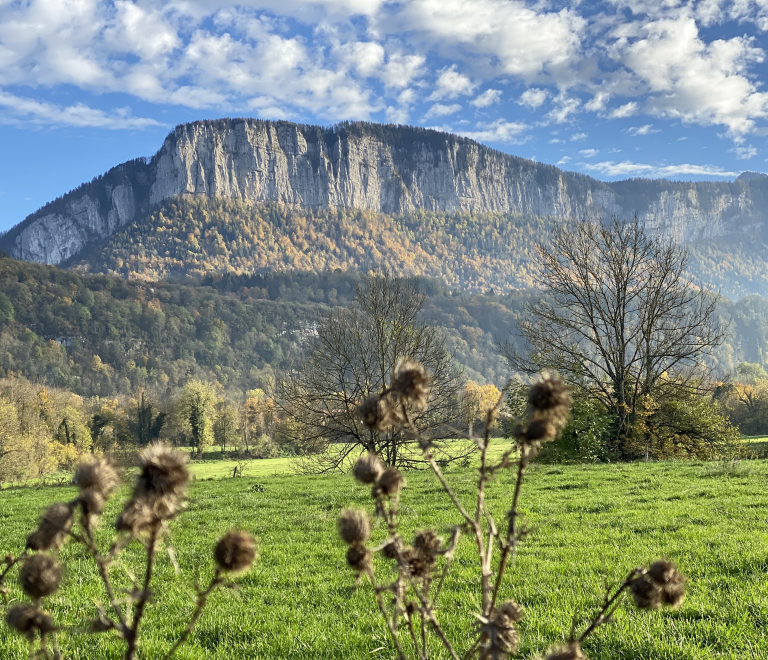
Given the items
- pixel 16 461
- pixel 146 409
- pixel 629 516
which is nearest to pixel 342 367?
pixel 629 516

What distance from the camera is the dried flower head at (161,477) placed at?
87 centimetres

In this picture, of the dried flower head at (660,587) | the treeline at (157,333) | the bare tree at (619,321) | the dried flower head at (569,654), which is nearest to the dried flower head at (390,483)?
the dried flower head at (569,654)

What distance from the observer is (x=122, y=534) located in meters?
0.85

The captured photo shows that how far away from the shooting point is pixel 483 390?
8800 centimetres

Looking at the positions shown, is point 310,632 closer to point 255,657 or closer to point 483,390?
point 255,657

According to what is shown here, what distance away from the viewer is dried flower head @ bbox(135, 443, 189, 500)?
869mm

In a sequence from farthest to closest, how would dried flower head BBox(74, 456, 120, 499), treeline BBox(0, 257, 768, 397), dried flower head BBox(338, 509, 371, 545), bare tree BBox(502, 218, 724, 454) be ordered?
treeline BBox(0, 257, 768, 397) → bare tree BBox(502, 218, 724, 454) → dried flower head BBox(338, 509, 371, 545) → dried flower head BBox(74, 456, 120, 499)

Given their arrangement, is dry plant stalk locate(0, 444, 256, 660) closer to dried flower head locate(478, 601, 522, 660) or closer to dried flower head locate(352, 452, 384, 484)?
dried flower head locate(352, 452, 384, 484)

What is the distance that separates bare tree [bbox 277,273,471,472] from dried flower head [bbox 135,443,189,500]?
18609mm

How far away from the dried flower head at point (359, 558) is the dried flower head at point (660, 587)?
0.55 metres

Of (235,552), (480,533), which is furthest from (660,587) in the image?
(235,552)

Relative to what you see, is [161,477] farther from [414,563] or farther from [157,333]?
[157,333]

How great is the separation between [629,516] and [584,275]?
12.9 meters

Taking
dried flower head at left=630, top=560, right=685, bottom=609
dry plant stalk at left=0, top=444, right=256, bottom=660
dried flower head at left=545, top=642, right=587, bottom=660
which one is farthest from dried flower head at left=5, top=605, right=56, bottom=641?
dried flower head at left=630, top=560, right=685, bottom=609
